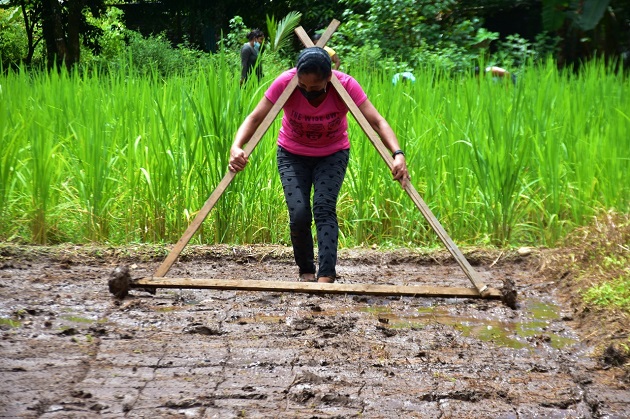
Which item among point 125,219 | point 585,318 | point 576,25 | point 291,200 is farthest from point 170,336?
point 576,25

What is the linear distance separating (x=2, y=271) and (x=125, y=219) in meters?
1.14

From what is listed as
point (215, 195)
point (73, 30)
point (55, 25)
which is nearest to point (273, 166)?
point (215, 195)

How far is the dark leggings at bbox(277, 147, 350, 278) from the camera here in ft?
15.9

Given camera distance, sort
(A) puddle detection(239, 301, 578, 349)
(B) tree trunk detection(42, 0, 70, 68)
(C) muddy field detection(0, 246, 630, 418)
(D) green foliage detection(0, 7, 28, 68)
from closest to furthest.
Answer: (C) muddy field detection(0, 246, 630, 418), (A) puddle detection(239, 301, 578, 349), (B) tree trunk detection(42, 0, 70, 68), (D) green foliage detection(0, 7, 28, 68)

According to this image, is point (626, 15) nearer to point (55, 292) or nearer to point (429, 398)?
point (429, 398)

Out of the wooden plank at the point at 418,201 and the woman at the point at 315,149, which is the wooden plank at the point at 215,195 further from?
the wooden plank at the point at 418,201

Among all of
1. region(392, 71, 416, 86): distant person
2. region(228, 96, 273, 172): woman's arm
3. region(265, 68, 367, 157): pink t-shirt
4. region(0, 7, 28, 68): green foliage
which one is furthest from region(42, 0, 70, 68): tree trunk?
region(265, 68, 367, 157): pink t-shirt

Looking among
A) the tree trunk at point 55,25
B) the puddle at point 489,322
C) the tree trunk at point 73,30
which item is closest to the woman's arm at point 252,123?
the puddle at point 489,322

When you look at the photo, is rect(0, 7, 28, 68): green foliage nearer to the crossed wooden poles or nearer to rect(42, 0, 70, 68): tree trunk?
rect(42, 0, 70, 68): tree trunk

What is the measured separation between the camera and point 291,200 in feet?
16.1

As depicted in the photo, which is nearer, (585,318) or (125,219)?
(585,318)

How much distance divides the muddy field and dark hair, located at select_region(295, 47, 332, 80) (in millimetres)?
1216

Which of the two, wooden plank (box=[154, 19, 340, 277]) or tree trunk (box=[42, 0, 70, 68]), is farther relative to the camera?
tree trunk (box=[42, 0, 70, 68])

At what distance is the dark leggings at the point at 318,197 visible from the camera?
15.9 ft
